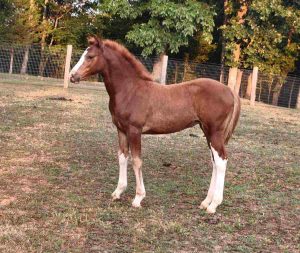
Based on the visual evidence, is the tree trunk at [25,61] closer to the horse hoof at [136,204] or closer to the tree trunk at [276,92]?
the tree trunk at [276,92]

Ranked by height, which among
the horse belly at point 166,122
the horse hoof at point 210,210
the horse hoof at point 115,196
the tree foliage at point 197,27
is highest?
the tree foliage at point 197,27

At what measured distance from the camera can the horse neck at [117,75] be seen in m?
5.84

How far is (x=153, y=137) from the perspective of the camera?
35.1 feet

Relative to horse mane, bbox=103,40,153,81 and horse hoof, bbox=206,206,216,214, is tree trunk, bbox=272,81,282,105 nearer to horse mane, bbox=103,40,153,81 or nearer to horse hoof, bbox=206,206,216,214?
horse mane, bbox=103,40,153,81

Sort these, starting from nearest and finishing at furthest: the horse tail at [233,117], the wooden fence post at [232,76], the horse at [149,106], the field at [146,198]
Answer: the field at [146,198]
the horse at [149,106]
the horse tail at [233,117]
the wooden fence post at [232,76]

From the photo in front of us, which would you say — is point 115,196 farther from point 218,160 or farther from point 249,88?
point 249,88

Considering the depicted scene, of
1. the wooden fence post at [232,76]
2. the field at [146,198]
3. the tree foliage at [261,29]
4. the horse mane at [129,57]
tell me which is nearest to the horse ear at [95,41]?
the horse mane at [129,57]

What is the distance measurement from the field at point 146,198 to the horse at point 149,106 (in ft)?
1.53

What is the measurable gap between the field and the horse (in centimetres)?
47

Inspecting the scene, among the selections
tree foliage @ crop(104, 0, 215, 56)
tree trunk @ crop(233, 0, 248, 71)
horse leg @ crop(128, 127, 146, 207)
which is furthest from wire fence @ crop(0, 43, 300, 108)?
horse leg @ crop(128, 127, 146, 207)

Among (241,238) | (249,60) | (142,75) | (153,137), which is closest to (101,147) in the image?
(153,137)

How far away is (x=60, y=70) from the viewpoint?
2994cm

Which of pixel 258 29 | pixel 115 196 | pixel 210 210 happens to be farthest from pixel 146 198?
pixel 258 29

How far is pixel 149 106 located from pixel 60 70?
82.3 feet
